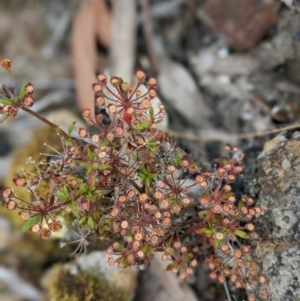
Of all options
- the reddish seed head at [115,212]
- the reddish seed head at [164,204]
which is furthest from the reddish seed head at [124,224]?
the reddish seed head at [164,204]

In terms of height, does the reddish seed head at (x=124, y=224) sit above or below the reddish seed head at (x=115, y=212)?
below

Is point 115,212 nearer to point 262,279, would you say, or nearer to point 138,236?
point 138,236

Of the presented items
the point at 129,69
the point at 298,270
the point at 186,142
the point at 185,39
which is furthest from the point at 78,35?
the point at 298,270

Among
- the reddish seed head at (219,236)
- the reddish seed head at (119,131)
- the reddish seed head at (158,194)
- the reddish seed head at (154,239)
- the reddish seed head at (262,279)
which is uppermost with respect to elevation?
the reddish seed head at (119,131)

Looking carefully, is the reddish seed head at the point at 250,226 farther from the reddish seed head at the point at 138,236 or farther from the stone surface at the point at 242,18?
the stone surface at the point at 242,18

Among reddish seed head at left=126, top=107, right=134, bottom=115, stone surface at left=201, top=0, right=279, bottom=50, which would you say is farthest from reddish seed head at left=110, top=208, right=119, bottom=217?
stone surface at left=201, top=0, right=279, bottom=50

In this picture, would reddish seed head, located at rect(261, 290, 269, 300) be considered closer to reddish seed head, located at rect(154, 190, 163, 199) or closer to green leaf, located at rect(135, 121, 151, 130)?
reddish seed head, located at rect(154, 190, 163, 199)

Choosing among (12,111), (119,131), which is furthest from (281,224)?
(12,111)
